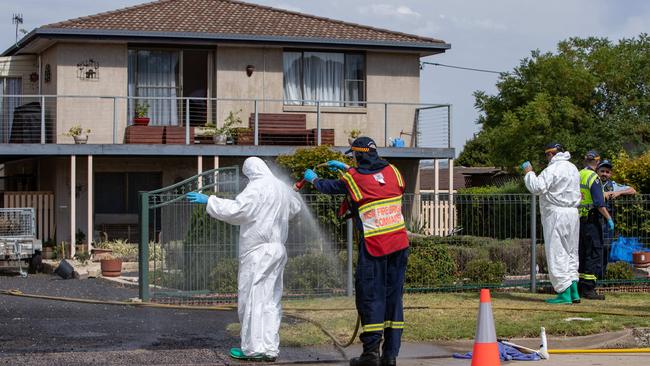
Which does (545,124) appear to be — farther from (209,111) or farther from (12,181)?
(12,181)

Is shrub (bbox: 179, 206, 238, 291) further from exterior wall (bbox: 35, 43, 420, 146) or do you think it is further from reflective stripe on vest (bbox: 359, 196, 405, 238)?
exterior wall (bbox: 35, 43, 420, 146)

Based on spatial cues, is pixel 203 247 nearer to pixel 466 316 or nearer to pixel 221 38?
pixel 466 316

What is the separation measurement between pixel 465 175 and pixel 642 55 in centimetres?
1974

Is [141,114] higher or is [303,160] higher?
[141,114]

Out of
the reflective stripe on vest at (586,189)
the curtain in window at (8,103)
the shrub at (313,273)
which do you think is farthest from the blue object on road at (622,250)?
the curtain in window at (8,103)

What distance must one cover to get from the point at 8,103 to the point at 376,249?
20.0 meters

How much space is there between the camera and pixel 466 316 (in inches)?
490

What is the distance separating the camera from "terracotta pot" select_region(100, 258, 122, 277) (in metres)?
19.1

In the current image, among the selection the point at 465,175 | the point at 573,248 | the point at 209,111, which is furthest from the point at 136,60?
the point at 465,175

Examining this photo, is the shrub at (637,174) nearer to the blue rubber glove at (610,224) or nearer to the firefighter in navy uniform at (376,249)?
the blue rubber glove at (610,224)

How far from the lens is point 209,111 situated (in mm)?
26078

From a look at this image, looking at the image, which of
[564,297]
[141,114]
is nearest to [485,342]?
[564,297]

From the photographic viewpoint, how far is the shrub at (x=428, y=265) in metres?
15.1

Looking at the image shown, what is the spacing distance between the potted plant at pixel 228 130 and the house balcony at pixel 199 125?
0.02 m
